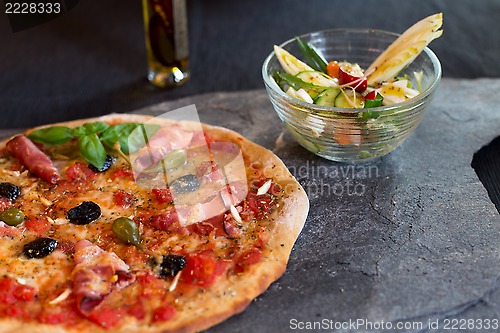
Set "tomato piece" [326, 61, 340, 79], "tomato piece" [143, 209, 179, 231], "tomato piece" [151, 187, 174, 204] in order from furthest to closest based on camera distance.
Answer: "tomato piece" [326, 61, 340, 79]
"tomato piece" [151, 187, 174, 204]
"tomato piece" [143, 209, 179, 231]

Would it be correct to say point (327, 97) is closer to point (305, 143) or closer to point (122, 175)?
point (305, 143)

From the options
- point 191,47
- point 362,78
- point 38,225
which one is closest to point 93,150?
point 38,225

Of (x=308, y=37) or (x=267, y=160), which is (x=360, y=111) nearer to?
(x=267, y=160)

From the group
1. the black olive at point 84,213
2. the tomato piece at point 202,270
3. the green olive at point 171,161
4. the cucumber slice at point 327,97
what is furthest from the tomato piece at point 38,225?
the cucumber slice at point 327,97

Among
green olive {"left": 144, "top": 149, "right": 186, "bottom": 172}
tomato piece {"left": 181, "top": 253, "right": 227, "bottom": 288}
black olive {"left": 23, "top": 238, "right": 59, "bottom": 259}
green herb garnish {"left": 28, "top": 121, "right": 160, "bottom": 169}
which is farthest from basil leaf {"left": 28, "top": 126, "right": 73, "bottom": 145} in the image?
tomato piece {"left": 181, "top": 253, "right": 227, "bottom": 288}

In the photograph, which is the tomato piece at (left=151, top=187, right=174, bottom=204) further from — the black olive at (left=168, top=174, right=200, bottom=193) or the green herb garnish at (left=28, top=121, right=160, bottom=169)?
the green herb garnish at (left=28, top=121, right=160, bottom=169)
